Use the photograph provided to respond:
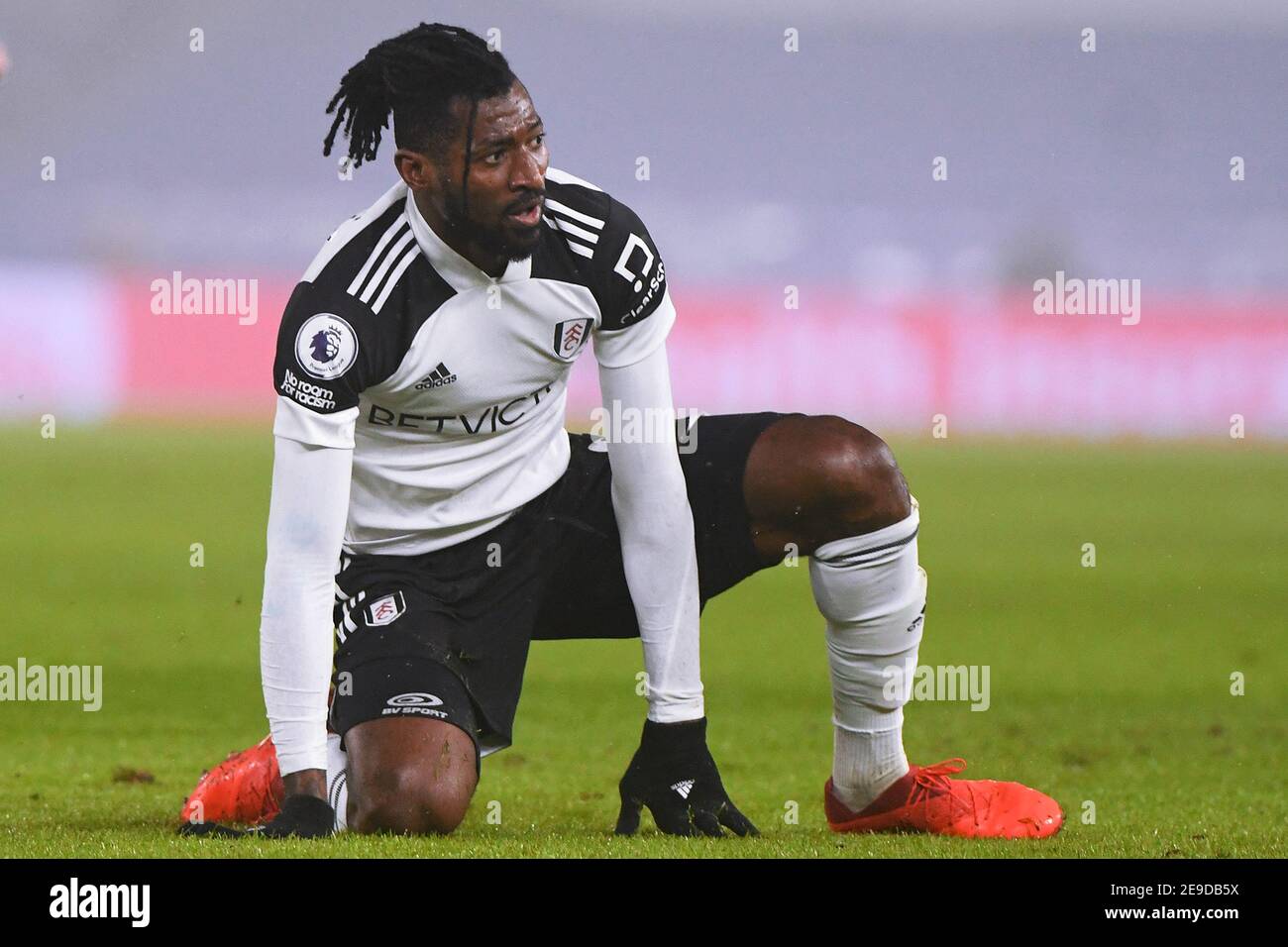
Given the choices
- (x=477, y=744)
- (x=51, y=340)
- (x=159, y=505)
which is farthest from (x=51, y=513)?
(x=477, y=744)

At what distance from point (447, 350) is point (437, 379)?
0.26 feet

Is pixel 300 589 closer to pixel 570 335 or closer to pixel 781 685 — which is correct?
pixel 570 335

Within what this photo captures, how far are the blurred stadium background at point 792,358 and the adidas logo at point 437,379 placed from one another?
3.43 ft

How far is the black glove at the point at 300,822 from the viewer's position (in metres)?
3.61

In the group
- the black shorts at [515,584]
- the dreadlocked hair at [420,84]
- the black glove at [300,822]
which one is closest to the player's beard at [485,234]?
the dreadlocked hair at [420,84]

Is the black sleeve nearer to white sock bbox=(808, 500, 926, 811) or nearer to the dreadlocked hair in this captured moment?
the dreadlocked hair

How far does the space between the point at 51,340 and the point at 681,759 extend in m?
18.8

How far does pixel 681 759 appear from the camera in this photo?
400cm

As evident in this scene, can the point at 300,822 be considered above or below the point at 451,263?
below

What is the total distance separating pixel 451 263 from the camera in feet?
13.0

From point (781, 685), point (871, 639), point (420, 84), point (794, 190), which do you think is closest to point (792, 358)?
point (794, 190)

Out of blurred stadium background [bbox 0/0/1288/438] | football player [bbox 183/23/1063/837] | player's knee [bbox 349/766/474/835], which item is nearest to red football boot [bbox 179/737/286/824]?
football player [bbox 183/23/1063/837]

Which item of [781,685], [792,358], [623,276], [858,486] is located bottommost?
[781,685]

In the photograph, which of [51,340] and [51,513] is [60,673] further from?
[51,340]
